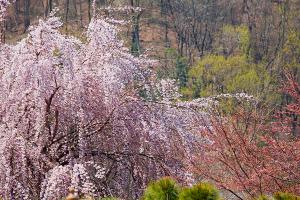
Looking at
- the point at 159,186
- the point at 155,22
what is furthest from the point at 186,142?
the point at 155,22

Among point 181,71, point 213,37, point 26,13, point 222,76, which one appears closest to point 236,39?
point 213,37

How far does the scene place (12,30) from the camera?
45.6m

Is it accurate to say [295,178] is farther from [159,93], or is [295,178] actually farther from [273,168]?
[159,93]

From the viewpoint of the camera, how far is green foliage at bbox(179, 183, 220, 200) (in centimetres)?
353

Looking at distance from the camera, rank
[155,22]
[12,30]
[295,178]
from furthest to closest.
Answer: [155,22]
[12,30]
[295,178]

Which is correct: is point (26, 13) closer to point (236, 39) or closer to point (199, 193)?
point (236, 39)

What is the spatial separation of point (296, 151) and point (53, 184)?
12.0ft

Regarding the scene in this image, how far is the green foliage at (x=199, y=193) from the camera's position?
11.6 feet

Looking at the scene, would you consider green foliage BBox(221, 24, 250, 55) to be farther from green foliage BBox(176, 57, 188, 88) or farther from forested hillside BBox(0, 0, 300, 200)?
forested hillside BBox(0, 0, 300, 200)

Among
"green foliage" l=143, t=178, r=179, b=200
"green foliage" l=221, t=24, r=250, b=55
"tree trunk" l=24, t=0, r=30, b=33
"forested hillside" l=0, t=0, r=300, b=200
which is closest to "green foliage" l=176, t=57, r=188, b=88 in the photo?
"green foliage" l=221, t=24, r=250, b=55

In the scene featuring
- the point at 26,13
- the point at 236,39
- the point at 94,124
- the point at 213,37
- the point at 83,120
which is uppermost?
the point at 83,120

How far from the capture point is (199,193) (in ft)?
11.7

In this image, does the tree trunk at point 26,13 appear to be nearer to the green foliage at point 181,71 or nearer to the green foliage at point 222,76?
the green foliage at point 181,71

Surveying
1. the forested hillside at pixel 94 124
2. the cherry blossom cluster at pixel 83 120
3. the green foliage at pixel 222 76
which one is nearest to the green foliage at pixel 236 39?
the green foliage at pixel 222 76
